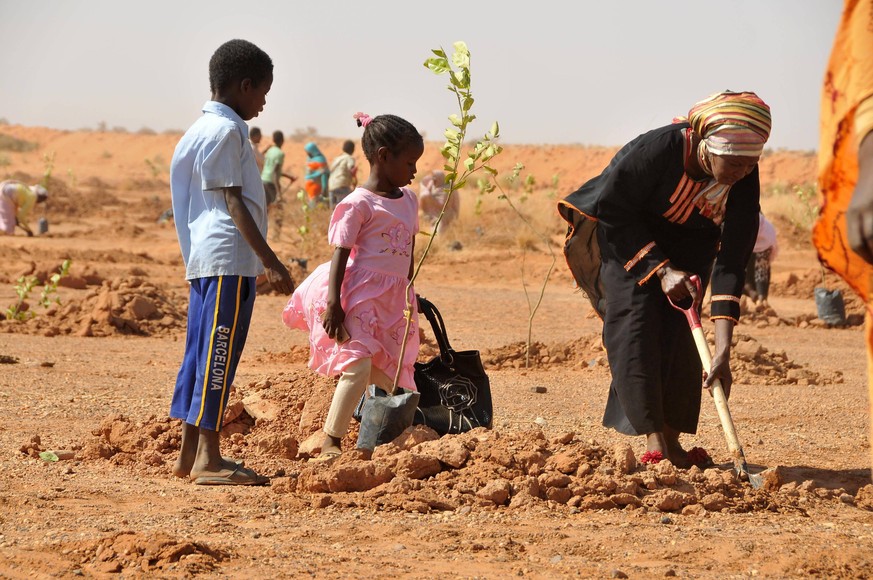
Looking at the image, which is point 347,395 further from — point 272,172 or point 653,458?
point 272,172

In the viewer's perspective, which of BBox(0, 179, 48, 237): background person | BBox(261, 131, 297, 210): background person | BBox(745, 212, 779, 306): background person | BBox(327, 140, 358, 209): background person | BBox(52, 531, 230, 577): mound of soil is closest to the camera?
BBox(52, 531, 230, 577): mound of soil

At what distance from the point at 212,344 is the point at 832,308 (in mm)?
9038

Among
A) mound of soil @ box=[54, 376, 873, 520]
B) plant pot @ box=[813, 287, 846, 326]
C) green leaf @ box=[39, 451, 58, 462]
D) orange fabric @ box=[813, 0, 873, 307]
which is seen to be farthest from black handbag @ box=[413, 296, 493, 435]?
plant pot @ box=[813, 287, 846, 326]

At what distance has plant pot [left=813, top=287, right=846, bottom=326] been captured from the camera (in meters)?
11.9

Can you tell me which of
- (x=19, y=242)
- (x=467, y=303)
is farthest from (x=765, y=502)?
(x=19, y=242)

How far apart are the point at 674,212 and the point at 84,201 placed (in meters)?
24.0

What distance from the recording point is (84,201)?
26891 mm

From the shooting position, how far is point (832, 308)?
11922 millimetres

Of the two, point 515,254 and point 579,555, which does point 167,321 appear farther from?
point 515,254

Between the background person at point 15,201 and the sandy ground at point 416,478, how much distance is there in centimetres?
743

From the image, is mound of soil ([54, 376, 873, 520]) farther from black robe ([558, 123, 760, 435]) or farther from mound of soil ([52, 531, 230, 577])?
mound of soil ([52, 531, 230, 577])

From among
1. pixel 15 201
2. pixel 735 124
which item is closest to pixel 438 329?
pixel 735 124

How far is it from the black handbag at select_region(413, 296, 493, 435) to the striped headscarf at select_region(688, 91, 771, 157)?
55.5 inches

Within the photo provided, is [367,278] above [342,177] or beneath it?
beneath
